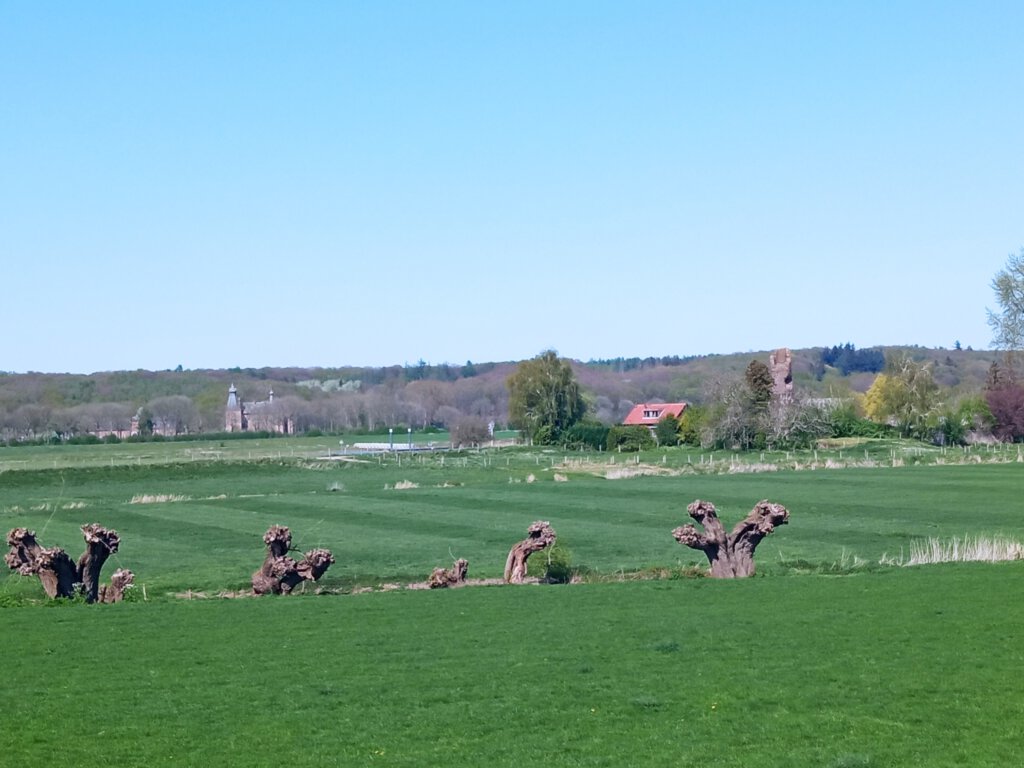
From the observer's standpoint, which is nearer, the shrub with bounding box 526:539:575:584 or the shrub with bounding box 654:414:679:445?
the shrub with bounding box 526:539:575:584

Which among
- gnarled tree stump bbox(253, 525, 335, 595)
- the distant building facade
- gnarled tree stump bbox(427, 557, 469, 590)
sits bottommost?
gnarled tree stump bbox(427, 557, 469, 590)

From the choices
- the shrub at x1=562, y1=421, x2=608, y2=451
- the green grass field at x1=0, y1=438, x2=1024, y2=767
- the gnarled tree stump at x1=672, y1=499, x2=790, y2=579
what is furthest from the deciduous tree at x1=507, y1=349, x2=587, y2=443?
the gnarled tree stump at x1=672, y1=499, x2=790, y2=579

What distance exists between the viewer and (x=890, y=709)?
1323 cm

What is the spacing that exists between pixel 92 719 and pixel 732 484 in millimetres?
52402

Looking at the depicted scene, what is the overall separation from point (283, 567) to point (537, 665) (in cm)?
1127

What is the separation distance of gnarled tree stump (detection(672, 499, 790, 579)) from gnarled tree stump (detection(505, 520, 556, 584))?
2831 mm

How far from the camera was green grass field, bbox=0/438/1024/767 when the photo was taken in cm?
1213

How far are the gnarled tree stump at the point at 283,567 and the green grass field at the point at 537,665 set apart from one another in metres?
0.77

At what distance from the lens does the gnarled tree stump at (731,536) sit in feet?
85.2

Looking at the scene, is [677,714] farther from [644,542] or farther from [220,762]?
[644,542]

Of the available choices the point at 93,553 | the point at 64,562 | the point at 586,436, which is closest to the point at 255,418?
the point at 586,436

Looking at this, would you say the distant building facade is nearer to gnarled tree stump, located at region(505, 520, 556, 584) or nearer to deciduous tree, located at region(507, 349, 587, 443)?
deciduous tree, located at region(507, 349, 587, 443)

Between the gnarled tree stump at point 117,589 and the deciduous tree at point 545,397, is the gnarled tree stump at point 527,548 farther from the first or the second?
the deciduous tree at point 545,397

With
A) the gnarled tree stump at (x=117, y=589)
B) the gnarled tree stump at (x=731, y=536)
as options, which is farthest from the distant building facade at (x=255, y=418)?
the gnarled tree stump at (x=731, y=536)
